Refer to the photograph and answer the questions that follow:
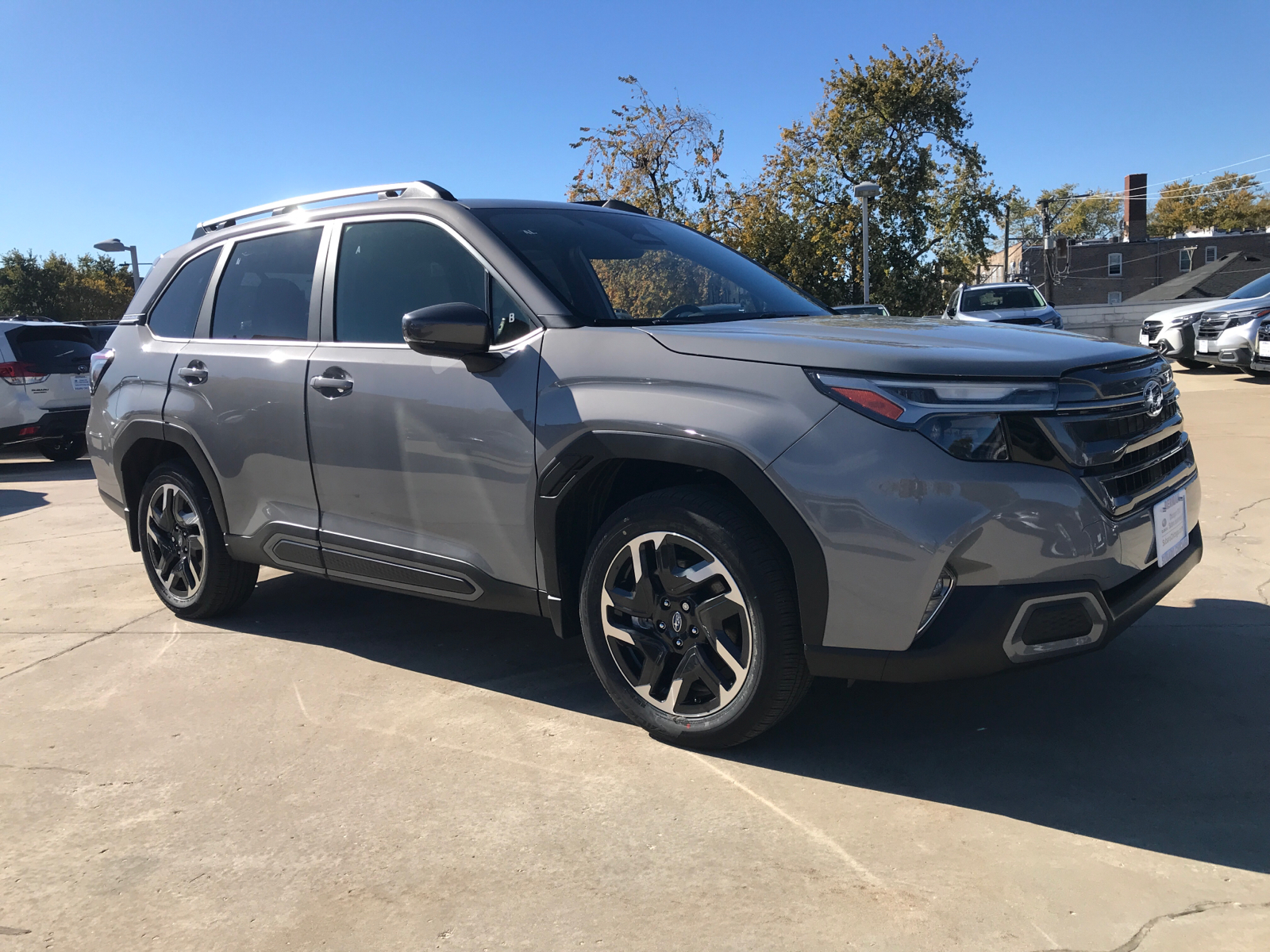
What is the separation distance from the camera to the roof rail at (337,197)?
4.06 metres

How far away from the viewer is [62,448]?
13.2 meters

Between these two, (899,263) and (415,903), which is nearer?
(415,903)

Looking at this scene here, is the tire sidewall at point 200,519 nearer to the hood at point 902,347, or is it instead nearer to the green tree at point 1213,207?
the hood at point 902,347

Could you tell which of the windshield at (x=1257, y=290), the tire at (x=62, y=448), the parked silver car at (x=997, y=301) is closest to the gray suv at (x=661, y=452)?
the tire at (x=62, y=448)

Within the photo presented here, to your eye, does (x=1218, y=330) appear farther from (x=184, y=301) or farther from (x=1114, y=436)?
(x=184, y=301)

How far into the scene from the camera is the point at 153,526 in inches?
204

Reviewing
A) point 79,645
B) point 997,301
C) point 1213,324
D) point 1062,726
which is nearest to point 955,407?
point 1062,726

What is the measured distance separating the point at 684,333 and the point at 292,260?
2.13 metres

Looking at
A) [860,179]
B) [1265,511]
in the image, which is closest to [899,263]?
[860,179]

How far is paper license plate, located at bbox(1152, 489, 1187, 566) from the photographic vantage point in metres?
3.13

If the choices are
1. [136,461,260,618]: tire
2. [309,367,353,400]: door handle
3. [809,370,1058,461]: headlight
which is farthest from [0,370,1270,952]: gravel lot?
[309,367,353,400]: door handle

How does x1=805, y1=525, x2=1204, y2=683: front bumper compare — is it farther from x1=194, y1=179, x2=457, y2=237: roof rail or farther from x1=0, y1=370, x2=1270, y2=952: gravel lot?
x1=194, y1=179, x2=457, y2=237: roof rail

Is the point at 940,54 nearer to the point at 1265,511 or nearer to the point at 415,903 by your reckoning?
the point at 1265,511

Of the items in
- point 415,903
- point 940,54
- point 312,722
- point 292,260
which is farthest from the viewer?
point 940,54
